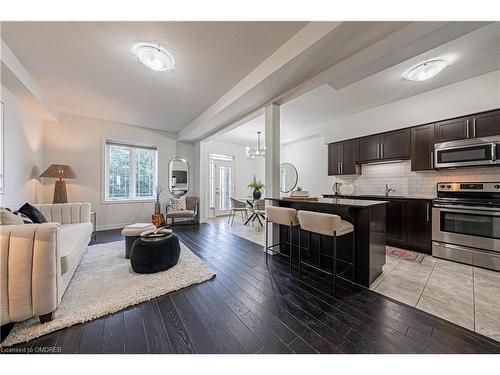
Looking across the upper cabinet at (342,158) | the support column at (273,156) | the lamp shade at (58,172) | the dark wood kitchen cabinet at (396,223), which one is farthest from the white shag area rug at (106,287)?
the upper cabinet at (342,158)

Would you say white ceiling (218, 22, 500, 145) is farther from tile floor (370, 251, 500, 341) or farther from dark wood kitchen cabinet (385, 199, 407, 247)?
tile floor (370, 251, 500, 341)

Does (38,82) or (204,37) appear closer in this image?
(204,37)

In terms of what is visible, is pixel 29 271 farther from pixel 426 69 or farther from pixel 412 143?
pixel 412 143

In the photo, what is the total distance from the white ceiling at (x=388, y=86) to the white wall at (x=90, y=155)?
3.34 m

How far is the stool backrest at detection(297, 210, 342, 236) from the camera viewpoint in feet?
6.41

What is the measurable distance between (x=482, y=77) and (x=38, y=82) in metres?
6.72

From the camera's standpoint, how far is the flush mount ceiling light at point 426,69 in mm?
2381

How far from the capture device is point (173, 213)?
16.1 ft

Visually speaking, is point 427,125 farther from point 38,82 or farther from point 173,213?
point 38,82

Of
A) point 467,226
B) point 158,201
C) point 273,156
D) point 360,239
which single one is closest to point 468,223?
point 467,226

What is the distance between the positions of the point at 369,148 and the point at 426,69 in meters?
1.69

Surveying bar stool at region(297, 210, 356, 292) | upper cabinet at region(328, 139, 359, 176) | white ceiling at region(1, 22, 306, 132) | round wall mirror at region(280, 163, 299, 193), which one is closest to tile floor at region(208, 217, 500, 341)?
bar stool at region(297, 210, 356, 292)

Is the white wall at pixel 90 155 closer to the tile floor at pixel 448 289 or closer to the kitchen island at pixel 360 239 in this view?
the kitchen island at pixel 360 239
